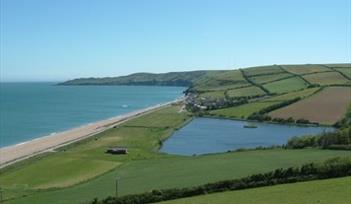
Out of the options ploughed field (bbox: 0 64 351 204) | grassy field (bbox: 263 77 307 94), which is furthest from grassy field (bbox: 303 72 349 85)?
→ ploughed field (bbox: 0 64 351 204)

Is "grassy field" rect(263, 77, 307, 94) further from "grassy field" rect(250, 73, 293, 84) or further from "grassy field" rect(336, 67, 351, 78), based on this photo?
"grassy field" rect(336, 67, 351, 78)

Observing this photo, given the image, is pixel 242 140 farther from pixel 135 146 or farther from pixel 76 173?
pixel 76 173

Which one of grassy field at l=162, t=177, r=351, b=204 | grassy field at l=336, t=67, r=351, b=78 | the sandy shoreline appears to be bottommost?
the sandy shoreline

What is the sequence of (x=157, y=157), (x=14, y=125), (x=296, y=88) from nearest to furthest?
1. (x=157, y=157)
2. (x=14, y=125)
3. (x=296, y=88)

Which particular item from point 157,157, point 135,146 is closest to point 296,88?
point 135,146

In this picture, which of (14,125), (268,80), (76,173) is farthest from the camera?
(268,80)

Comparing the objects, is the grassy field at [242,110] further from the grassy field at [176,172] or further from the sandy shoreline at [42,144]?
the grassy field at [176,172]
